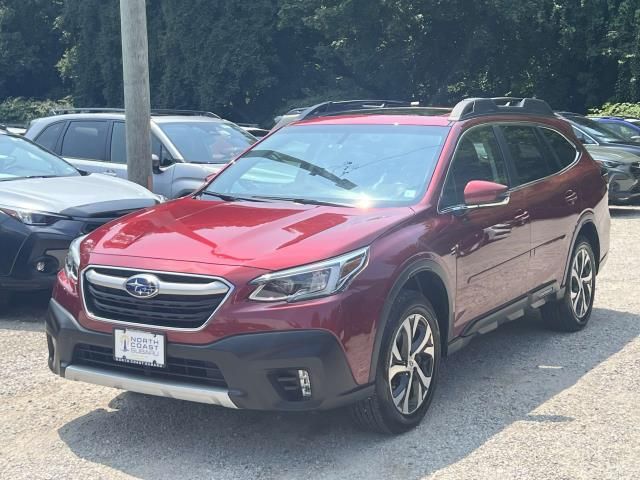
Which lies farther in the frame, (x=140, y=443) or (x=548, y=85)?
(x=548, y=85)

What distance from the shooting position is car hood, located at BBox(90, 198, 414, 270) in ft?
13.4

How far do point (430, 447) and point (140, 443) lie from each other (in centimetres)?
150

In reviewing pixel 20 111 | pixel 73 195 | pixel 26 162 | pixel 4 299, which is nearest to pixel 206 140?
pixel 26 162

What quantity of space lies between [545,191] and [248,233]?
8.60 feet

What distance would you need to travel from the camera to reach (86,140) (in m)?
10.4

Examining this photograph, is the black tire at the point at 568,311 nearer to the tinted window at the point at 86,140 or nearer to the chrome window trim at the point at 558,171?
the chrome window trim at the point at 558,171

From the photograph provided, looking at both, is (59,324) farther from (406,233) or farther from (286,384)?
(406,233)

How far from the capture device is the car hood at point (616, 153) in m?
13.8

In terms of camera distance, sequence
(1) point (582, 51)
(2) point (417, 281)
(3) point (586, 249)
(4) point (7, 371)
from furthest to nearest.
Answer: (1) point (582, 51) → (3) point (586, 249) → (4) point (7, 371) → (2) point (417, 281)

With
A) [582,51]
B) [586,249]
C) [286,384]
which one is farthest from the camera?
[582,51]

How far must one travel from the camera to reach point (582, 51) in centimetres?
3036

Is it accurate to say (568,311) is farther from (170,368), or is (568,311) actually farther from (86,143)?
(86,143)

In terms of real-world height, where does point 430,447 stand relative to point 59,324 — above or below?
below

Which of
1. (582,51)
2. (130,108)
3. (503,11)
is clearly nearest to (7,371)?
(130,108)
